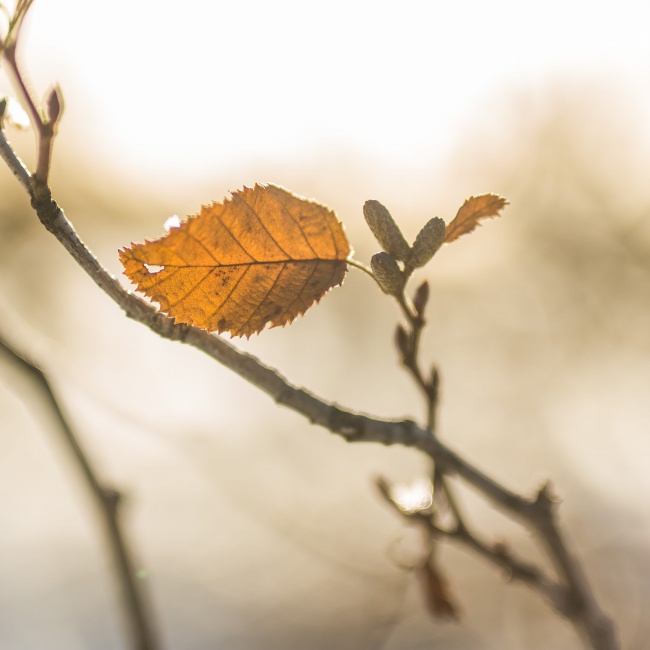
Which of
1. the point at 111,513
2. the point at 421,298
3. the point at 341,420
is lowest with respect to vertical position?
the point at 111,513

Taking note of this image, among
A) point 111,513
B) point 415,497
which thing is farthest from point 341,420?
point 111,513

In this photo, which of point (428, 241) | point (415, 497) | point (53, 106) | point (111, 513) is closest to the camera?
point (53, 106)

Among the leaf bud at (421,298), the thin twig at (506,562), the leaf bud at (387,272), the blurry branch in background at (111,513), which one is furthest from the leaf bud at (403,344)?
the blurry branch in background at (111,513)

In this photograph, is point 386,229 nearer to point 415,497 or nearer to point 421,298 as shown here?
point 421,298

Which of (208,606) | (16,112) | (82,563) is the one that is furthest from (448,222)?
(82,563)

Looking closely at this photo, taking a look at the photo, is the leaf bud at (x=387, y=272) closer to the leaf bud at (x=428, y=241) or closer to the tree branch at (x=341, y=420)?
the leaf bud at (x=428, y=241)

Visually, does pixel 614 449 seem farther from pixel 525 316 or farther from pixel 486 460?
pixel 525 316
